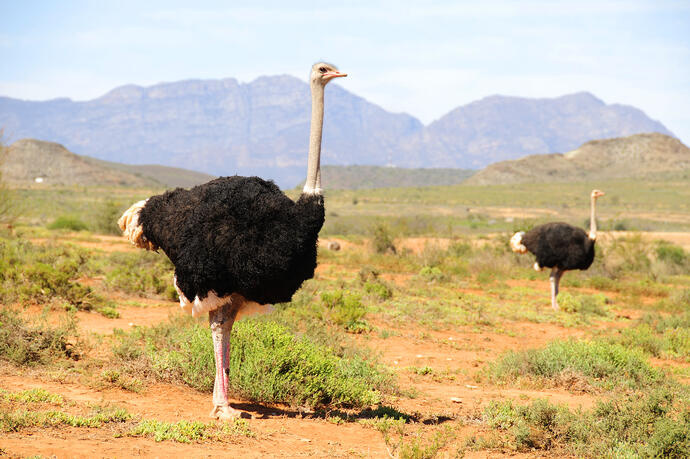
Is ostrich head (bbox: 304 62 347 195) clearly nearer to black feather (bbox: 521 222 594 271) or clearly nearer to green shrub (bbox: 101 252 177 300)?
green shrub (bbox: 101 252 177 300)

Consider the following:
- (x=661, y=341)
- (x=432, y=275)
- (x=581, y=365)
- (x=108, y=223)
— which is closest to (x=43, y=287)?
(x=581, y=365)

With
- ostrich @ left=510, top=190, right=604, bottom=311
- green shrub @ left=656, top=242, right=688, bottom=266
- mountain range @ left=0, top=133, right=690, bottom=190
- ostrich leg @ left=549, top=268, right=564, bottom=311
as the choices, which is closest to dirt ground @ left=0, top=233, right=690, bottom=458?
ostrich leg @ left=549, top=268, right=564, bottom=311

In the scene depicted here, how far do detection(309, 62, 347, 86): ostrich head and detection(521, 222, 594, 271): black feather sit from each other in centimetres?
1013

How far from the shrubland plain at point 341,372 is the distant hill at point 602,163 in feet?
294

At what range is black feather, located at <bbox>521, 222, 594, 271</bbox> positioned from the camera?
1550cm

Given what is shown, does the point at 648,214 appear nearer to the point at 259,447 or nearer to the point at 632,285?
the point at 632,285

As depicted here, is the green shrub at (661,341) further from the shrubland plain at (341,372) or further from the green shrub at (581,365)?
the green shrub at (581,365)

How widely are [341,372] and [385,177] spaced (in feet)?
499

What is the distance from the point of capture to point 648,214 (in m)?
56.1

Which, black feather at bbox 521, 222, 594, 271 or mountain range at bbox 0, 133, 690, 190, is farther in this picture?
mountain range at bbox 0, 133, 690, 190

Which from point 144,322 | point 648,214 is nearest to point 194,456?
point 144,322

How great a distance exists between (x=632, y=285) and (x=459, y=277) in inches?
175

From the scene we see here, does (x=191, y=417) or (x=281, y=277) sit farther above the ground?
(x=281, y=277)

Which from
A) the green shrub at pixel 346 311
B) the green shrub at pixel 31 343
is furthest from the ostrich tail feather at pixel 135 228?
the green shrub at pixel 346 311
